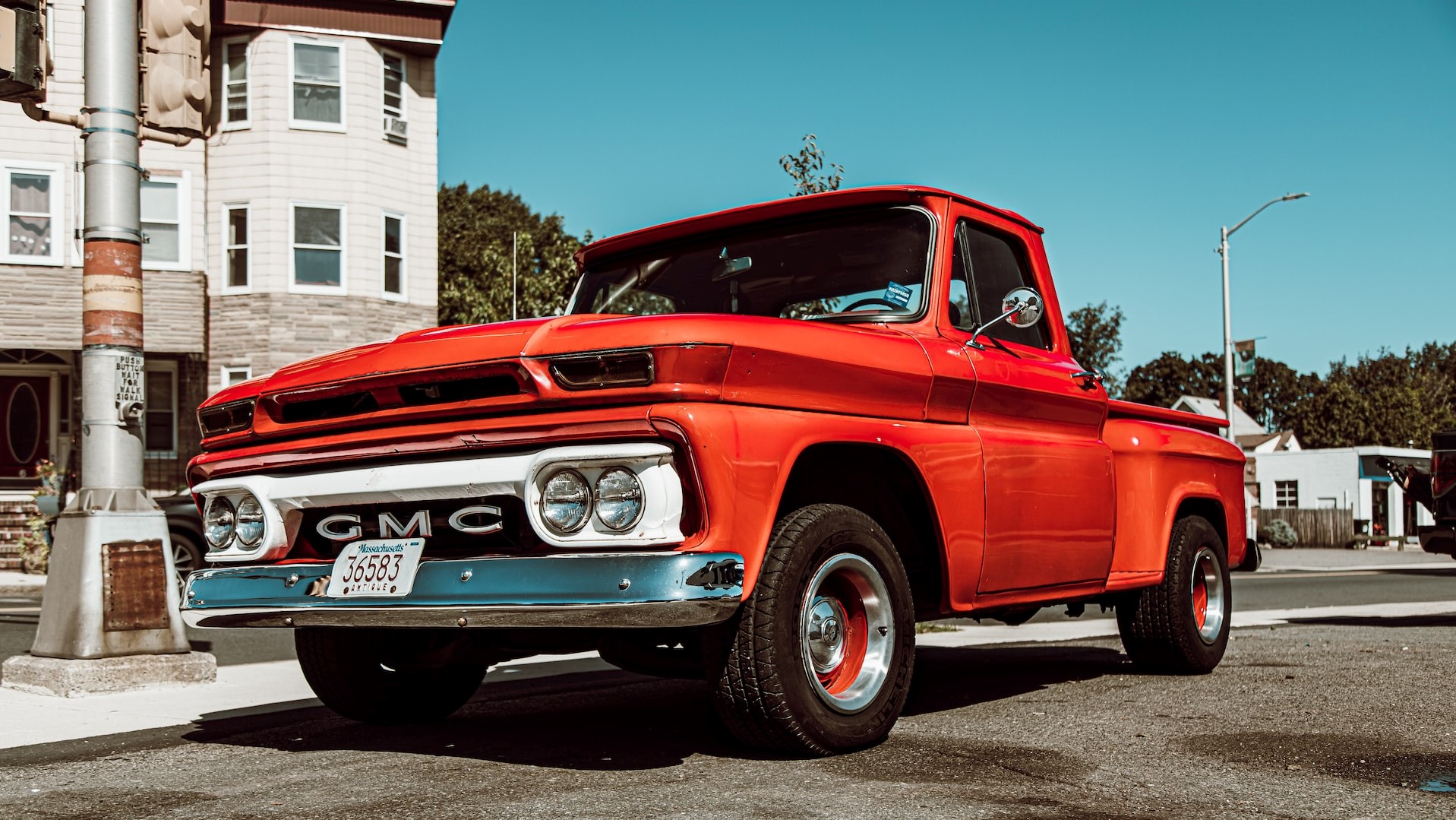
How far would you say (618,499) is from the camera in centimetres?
411

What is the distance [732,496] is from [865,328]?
126cm

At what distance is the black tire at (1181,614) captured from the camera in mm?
7117

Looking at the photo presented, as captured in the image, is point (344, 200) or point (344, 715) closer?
point (344, 715)

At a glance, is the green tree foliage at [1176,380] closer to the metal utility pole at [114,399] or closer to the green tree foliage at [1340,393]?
the green tree foliage at [1340,393]

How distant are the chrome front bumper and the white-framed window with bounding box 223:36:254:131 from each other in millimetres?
20385

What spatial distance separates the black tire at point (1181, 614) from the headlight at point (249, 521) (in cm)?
425

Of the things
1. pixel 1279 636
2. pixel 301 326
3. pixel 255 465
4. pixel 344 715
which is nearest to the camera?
pixel 255 465

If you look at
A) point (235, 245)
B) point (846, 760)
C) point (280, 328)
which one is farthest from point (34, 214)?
point (846, 760)

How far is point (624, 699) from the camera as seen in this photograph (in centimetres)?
669

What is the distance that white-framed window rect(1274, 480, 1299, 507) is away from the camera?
55.8 meters

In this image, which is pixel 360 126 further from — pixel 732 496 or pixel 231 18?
pixel 732 496

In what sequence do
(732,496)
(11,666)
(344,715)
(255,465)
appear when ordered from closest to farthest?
(732,496) → (255,465) → (344,715) → (11,666)

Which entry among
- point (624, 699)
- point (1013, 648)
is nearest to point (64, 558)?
point (624, 699)

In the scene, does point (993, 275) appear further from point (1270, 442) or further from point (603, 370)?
point (1270, 442)
